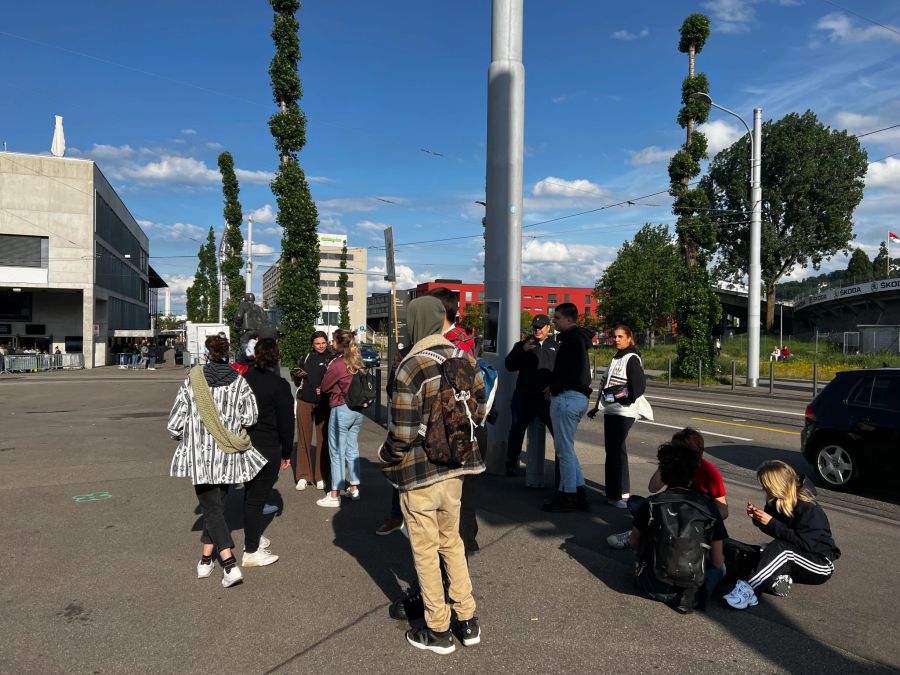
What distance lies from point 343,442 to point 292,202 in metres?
15.2

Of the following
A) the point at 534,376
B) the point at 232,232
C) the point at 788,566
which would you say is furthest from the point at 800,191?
the point at 788,566

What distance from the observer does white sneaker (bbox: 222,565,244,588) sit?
14.2 feet

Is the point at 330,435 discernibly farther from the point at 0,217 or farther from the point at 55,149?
the point at 55,149

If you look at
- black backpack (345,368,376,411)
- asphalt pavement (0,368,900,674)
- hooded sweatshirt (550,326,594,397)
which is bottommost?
asphalt pavement (0,368,900,674)

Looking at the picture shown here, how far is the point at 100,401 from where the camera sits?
17.3m

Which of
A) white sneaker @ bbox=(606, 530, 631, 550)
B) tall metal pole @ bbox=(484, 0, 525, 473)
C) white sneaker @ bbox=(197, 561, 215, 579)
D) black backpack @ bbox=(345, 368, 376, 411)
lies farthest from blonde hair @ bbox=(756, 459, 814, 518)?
white sneaker @ bbox=(197, 561, 215, 579)

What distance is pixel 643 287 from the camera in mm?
63000

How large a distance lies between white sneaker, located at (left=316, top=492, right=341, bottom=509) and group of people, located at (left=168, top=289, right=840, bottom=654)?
0.05 feet

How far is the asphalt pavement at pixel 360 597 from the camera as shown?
11.2 feet

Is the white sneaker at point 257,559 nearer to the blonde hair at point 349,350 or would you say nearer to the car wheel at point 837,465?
the blonde hair at point 349,350

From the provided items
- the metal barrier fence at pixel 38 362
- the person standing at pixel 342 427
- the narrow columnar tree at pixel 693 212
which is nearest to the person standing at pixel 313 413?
the person standing at pixel 342 427

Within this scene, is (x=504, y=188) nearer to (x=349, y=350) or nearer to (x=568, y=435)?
(x=349, y=350)

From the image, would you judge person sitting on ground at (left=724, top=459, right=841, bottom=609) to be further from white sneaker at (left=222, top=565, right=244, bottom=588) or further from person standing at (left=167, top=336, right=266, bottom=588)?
person standing at (left=167, top=336, right=266, bottom=588)

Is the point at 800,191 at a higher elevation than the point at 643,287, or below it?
higher
